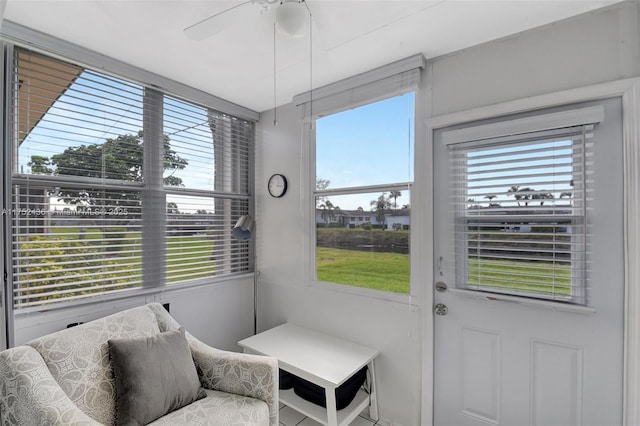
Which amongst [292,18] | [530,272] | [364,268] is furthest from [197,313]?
[530,272]

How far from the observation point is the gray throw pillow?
4.58ft

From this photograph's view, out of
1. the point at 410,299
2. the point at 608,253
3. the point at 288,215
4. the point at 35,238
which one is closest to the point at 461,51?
the point at 608,253

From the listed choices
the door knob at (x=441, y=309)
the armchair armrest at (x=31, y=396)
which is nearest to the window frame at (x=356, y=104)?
the door knob at (x=441, y=309)

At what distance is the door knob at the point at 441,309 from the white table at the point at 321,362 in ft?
1.61

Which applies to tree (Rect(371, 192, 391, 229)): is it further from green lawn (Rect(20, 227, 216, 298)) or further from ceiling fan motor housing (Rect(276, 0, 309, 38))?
green lawn (Rect(20, 227, 216, 298))

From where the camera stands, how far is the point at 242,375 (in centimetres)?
163

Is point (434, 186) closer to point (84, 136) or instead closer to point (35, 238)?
point (84, 136)

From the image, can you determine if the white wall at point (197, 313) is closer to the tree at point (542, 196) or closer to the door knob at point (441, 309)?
the door knob at point (441, 309)

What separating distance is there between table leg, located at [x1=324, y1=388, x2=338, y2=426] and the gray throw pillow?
0.67m

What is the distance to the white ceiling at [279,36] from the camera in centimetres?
150

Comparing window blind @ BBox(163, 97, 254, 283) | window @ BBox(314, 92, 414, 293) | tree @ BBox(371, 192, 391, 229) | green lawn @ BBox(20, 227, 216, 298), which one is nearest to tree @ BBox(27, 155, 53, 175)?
green lawn @ BBox(20, 227, 216, 298)

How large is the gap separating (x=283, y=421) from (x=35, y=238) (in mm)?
1894

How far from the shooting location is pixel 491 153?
1766 mm

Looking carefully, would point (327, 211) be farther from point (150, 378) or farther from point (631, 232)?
point (631, 232)
